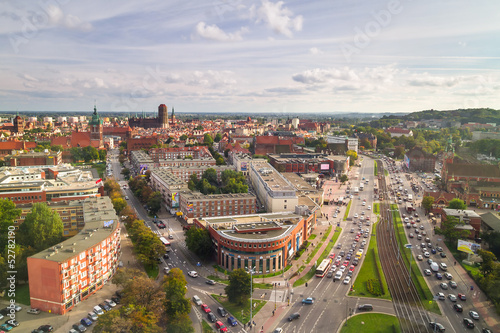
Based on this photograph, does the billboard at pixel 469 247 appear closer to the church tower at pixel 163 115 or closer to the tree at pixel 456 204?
the tree at pixel 456 204

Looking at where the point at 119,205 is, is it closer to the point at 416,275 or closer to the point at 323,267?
the point at 323,267

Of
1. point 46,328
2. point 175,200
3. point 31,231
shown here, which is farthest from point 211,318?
point 175,200

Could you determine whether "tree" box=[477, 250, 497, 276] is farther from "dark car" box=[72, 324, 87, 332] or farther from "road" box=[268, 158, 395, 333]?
"dark car" box=[72, 324, 87, 332]

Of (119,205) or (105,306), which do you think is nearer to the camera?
(105,306)

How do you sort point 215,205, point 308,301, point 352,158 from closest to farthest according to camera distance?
point 308,301 < point 215,205 < point 352,158

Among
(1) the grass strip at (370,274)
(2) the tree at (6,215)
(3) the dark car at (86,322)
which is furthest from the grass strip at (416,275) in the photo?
(2) the tree at (6,215)
